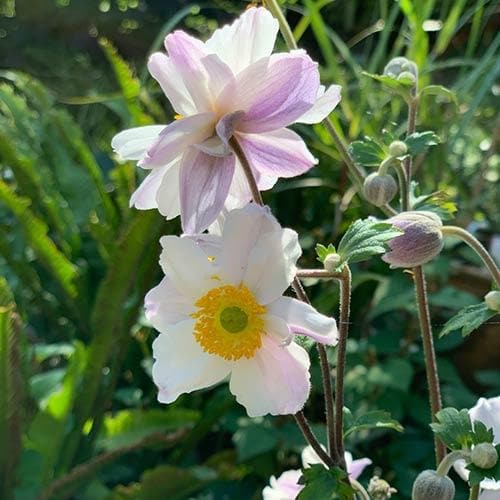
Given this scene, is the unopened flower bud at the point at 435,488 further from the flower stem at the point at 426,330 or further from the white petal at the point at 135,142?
the white petal at the point at 135,142

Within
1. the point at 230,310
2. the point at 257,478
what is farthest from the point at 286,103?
the point at 257,478

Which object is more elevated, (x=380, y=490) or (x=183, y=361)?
(x=183, y=361)

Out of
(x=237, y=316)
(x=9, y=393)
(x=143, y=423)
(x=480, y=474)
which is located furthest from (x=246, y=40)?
(x=143, y=423)

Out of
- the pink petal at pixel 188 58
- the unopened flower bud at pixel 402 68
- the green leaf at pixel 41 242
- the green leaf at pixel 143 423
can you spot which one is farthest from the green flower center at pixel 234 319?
the green leaf at pixel 41 242

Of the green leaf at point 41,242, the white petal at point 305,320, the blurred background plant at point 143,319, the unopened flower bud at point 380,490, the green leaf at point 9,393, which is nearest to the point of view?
the white petal at point 305,320

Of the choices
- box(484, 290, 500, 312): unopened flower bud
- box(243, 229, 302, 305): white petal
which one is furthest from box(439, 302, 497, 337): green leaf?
box(243, 229, 302, 305): white petal

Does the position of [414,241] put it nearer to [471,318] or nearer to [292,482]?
[471,318]
